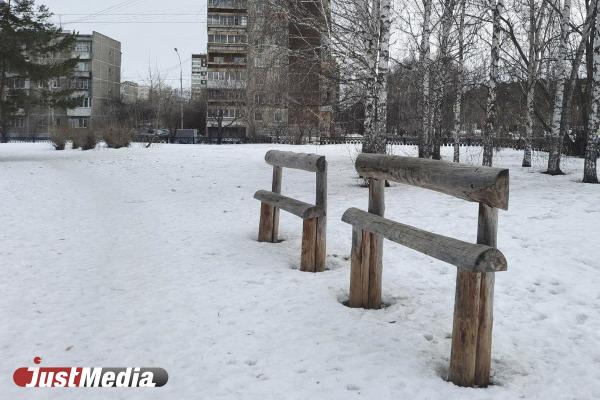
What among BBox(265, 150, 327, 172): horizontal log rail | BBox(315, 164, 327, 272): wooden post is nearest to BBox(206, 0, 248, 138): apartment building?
BBox(265, 150, 327, 172): horizontal log rail

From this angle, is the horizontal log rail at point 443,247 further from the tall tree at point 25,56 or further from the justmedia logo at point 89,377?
the tall tree at point 25,56

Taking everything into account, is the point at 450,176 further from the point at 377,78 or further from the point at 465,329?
the point at 377,78

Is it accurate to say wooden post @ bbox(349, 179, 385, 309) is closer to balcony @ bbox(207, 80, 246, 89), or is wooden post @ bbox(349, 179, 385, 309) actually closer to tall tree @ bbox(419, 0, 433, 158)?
tall tree @ bbox(419, 0, 433, 158)

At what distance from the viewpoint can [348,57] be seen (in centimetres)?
1277

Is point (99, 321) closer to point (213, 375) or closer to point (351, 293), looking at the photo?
point (213, 375)

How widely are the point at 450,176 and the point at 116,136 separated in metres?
29.2

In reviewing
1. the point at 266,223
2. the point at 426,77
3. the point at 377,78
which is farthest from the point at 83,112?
the point at 266,223

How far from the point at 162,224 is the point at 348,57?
6.64 meters

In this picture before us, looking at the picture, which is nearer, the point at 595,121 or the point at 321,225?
the point at 321,225

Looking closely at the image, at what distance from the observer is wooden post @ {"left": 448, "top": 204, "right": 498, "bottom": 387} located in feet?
10.4

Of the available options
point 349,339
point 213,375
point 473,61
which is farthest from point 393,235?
point 473,61

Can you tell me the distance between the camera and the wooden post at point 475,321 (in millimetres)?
3158

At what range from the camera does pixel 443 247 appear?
131 inches

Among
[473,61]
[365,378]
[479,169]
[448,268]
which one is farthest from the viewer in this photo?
[473,61]
